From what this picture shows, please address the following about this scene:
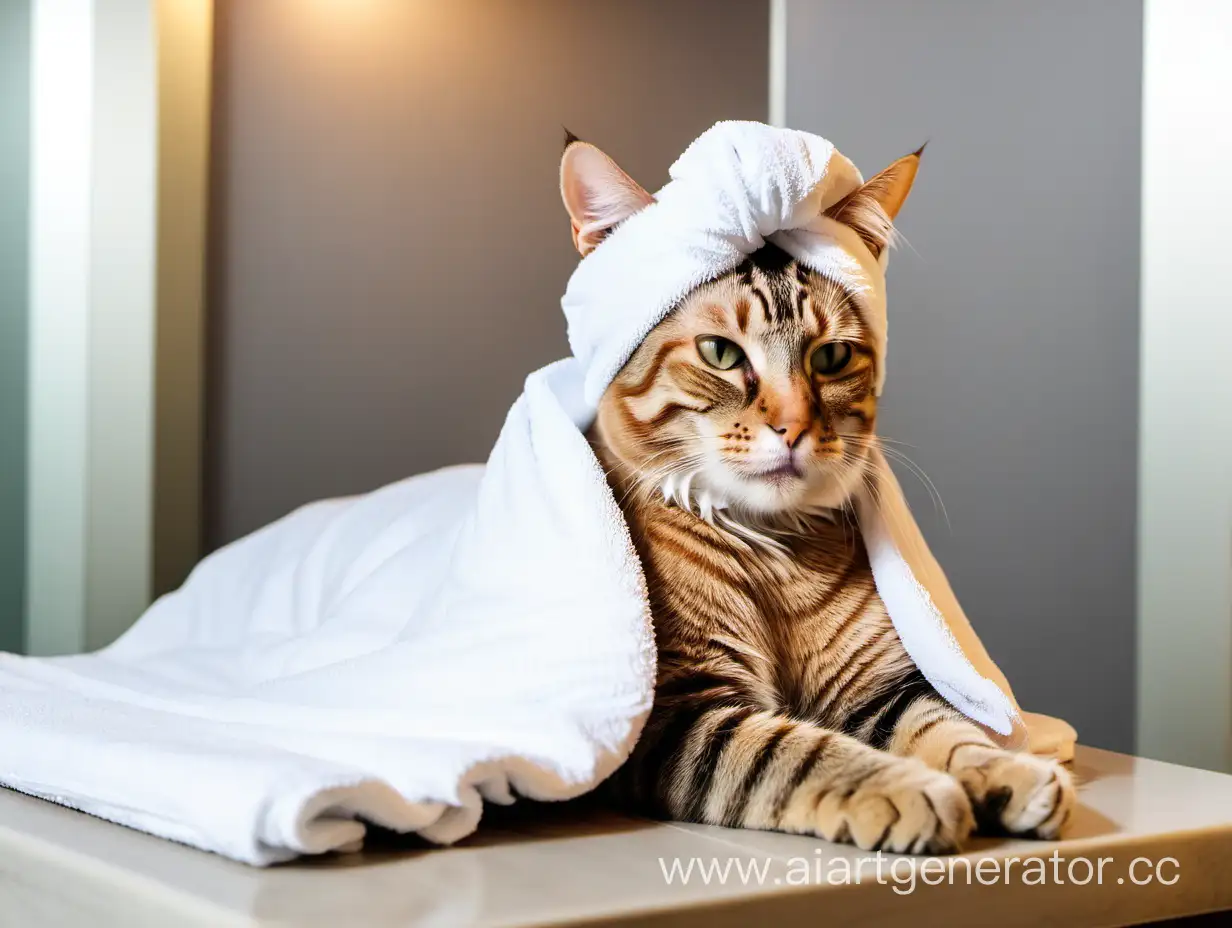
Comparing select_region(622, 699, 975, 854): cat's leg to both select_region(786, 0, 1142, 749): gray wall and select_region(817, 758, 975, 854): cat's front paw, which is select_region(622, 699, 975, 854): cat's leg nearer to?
select_region(817, 758, 975, 854): cat's front paw

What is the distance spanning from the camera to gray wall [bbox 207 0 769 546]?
184cm

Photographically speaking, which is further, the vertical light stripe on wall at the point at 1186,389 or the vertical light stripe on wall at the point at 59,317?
the vertical light stripe on wall at the point at 59,317

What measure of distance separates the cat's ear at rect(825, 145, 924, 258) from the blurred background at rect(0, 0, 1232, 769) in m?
0.58

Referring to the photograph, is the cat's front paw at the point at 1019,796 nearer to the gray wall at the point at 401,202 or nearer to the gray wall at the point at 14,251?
the gray wall at the point at 401,202

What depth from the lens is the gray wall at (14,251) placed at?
1.81 metres

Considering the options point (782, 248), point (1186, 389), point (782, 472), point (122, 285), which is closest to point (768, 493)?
point (782, 472)

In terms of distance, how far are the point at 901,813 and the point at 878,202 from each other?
0.48 m

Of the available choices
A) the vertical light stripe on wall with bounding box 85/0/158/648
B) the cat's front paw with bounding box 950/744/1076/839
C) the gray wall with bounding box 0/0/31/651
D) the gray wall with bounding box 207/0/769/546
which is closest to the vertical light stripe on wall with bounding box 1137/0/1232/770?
the cat's front paw with bounding box 950/744/1076/839

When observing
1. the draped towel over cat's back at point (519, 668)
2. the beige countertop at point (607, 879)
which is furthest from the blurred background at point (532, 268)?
the beige countertop at point (607, 879)

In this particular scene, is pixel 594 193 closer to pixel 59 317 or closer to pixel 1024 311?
pixel 1024 311

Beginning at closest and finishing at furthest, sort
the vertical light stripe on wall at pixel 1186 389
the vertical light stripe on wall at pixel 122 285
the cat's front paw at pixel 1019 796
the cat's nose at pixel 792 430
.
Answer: the cat's front paw at pixel 1019 796 < the cat's nose at pixel 792 430 < the vertical light stripe on wall at pixel 1186 389 < the vertical light stripe on wall at pixel 122 285

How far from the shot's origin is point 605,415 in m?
0.97

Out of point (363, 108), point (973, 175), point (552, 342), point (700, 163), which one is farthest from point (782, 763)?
point (363, 108)

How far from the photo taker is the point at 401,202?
190cm
